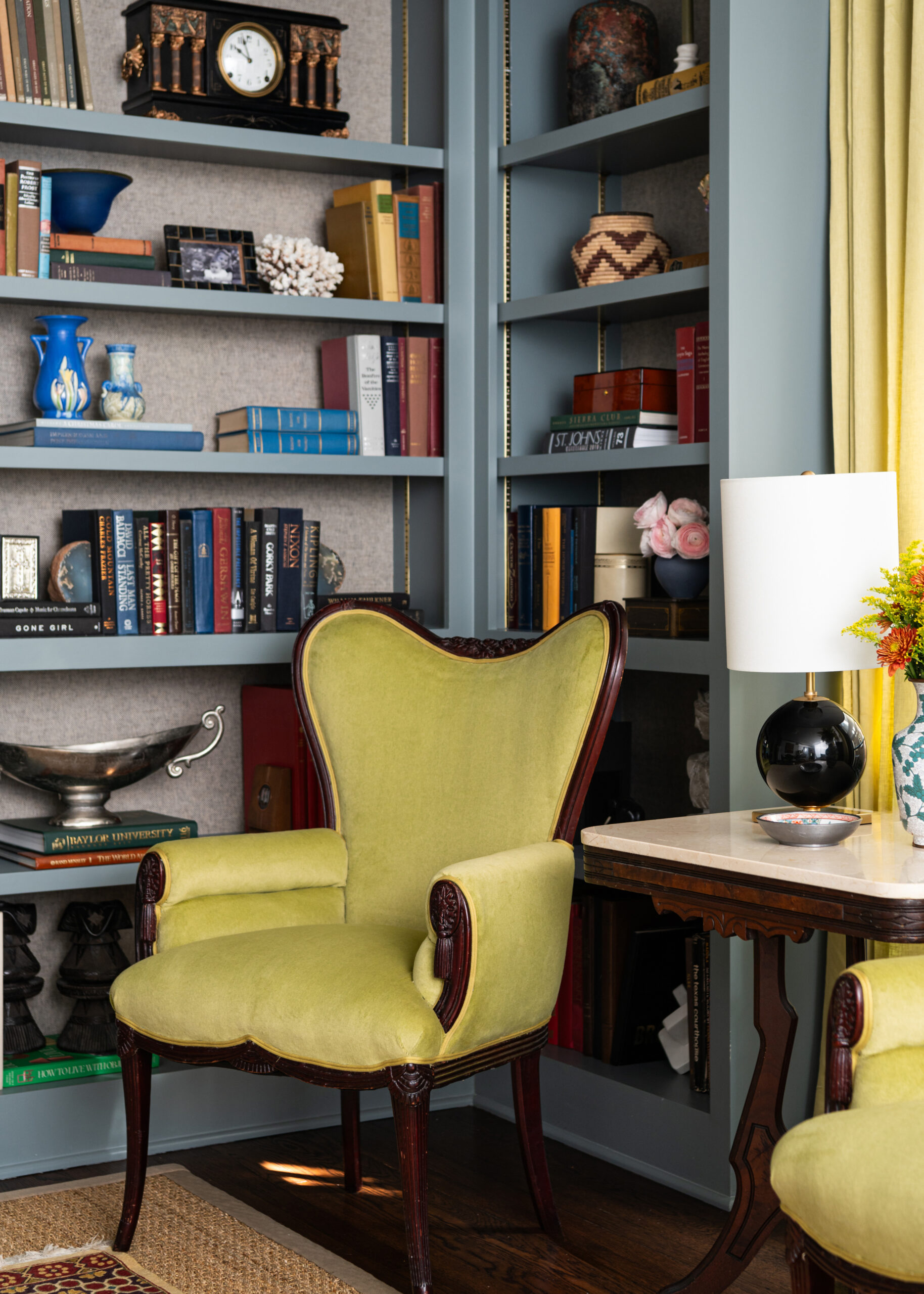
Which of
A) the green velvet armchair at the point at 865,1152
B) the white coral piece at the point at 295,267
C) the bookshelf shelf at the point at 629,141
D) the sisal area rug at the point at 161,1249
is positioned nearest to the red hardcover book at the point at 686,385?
the bookshelf shelf at the point at 629,141

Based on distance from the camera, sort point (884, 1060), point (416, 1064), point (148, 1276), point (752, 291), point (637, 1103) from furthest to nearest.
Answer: point (637, 1103) → point (752, 291) → point (148, 1276) → point (416, 1064) → point (884, 1060)

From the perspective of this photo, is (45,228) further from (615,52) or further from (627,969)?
(627,969)

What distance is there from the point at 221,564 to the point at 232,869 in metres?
0.76

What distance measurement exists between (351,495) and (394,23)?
42.8 inches

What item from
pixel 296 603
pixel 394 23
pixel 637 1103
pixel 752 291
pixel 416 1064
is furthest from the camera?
pixel 394 23

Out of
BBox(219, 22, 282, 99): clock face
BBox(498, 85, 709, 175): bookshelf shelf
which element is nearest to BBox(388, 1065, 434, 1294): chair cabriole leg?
BBox(498, 85, 709, 175): bookshelf shelf

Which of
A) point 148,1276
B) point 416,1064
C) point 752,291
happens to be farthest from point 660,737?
point 148,1276

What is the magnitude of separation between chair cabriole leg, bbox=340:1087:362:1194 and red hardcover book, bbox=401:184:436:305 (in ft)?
5.43

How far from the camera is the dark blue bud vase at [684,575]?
2746mm

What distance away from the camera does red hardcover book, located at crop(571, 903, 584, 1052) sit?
3.00 meters

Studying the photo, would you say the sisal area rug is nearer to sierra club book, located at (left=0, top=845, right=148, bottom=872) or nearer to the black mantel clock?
sierra club book, located at (left=0, top=845, right=148, bottom=872)

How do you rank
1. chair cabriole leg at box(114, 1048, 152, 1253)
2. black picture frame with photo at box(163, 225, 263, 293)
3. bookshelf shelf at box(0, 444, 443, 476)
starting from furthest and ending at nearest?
black picture frame with photo at box(163, 225, 263, 293), bookshelf shelf at box(0, 444, 443, 476), chair cabriole leg at box(114, 1048, 152, 1253)

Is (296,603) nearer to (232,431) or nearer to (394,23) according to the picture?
(232,431)

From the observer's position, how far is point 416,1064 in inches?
83.6
